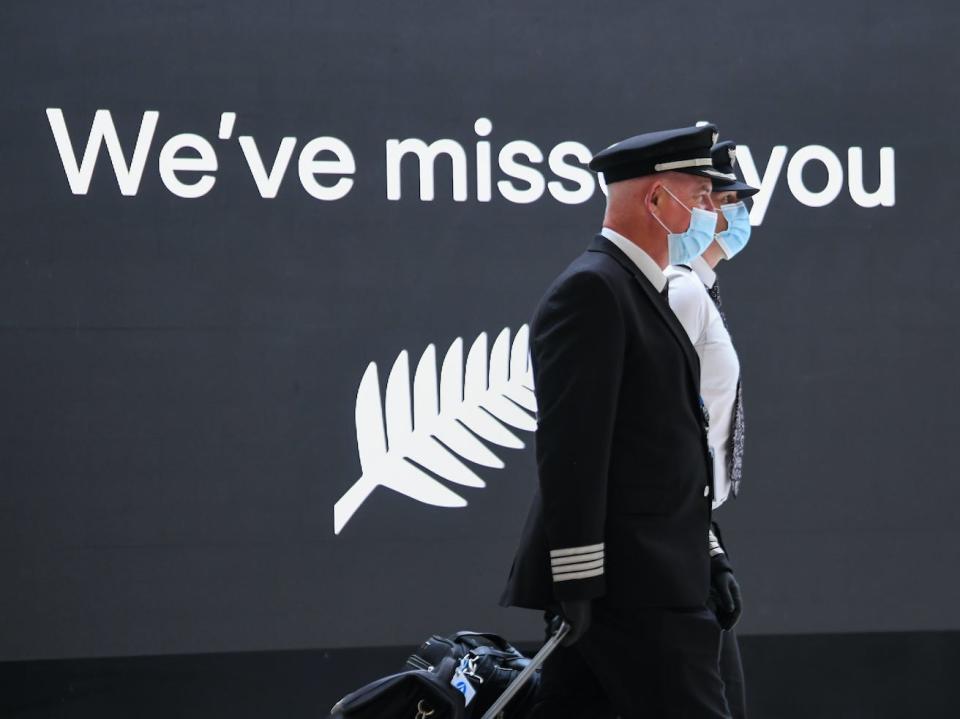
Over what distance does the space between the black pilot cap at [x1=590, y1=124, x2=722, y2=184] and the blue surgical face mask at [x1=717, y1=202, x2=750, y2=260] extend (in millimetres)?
617

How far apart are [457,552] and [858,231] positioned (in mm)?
1697

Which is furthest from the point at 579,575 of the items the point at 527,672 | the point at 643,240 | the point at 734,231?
the point at 734,231

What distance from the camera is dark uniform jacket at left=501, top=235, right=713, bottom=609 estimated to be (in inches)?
93.4

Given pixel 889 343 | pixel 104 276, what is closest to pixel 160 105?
pixel 104 276

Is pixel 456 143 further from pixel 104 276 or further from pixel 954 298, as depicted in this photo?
pixel 954 298

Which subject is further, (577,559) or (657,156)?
(657,156)

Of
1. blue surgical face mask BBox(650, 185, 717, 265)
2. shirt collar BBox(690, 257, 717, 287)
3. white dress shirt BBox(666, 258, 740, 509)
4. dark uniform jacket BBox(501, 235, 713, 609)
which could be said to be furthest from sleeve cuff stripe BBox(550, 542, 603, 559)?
shirt collar BBox(690, 257, 717, 287)

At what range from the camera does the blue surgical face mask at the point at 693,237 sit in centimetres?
271

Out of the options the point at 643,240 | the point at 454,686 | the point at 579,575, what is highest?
the point at 643,240

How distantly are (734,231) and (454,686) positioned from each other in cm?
139

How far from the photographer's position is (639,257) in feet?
8.64

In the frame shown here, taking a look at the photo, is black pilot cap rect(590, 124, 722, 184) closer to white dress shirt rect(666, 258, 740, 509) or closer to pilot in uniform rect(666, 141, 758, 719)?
pilot in uniform rect(666, 141, 758, 719)

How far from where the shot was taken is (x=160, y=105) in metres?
3.95

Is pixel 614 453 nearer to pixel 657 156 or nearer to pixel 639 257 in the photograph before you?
pixel 639 257
